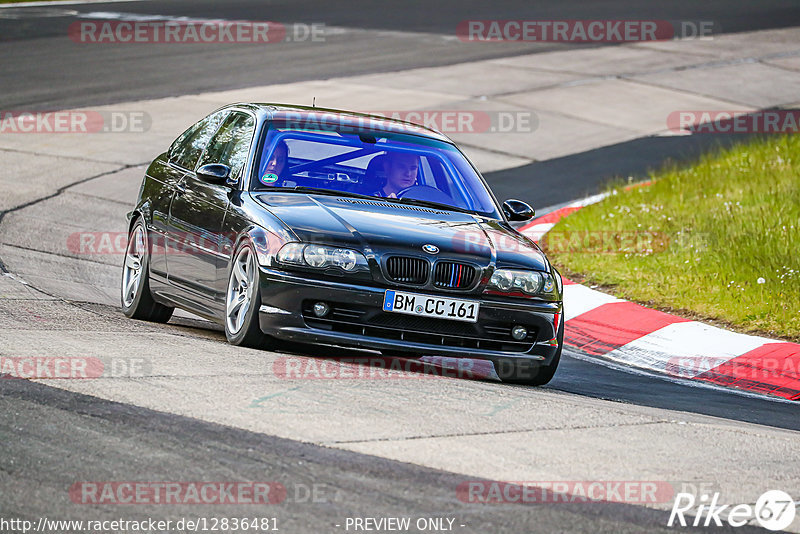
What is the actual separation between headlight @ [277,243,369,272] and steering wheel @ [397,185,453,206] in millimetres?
1227

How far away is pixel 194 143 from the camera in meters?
9.56

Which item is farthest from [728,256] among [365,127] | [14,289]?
[14,289]

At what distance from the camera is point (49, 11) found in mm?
29688

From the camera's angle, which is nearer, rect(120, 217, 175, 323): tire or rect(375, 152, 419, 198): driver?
rect(375, 152, 419, 198): driver

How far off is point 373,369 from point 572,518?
2764 mm

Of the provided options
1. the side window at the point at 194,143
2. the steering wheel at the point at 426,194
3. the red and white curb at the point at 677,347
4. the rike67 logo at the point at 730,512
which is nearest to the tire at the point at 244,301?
the steering wheel at the point at 426,194

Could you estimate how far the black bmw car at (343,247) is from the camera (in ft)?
24.4

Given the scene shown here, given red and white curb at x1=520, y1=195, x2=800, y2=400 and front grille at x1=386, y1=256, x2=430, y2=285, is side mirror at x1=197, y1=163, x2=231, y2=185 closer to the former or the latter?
front grille at x1=386, y1=256, x2=430, y2=285

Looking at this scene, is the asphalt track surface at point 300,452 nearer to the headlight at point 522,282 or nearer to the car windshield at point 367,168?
the headlight at point 522,282

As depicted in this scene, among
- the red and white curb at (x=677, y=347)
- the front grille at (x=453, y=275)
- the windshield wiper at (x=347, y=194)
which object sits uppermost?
the windshield wiper at (x=347, y=194)

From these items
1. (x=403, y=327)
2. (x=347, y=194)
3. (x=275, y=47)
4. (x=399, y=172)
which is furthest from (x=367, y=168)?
(x=275, y=47)

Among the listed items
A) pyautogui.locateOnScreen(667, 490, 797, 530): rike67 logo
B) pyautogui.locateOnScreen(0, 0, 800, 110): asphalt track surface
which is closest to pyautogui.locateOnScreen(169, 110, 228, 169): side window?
pyautogui.locateOnScreen(667, 490, 797, 530): rike67 logo

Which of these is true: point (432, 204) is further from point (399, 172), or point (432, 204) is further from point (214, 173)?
point (214, 173)

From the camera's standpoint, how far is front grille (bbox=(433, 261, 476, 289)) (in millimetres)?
7562
